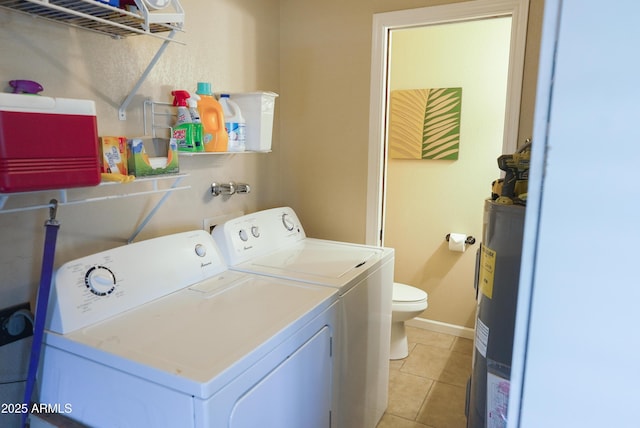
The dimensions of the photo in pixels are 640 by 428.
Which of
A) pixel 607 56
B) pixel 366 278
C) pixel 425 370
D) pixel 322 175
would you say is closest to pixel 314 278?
pixel 366 278

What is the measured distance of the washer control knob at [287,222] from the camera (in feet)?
7.43

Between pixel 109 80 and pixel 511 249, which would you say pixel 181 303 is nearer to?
pixel 109 80

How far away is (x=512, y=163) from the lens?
3.71 feet

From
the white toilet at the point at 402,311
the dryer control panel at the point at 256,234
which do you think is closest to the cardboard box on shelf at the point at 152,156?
the dryer control panel at the point at 256,234

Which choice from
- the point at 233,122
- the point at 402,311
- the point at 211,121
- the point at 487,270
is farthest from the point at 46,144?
the point at 402,311

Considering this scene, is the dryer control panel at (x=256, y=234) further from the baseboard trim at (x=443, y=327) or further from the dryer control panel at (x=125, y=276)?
the baseboard trim at (x=443, y=327)

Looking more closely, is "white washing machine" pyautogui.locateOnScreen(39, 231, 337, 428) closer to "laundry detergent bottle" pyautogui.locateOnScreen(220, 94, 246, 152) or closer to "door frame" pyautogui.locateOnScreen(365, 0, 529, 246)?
"laundry detergent bottle" pyautogui.locateOnScreen(220, 94, 246, 152)

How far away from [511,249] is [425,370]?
6.32 feet

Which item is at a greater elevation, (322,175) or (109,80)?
(109,80)

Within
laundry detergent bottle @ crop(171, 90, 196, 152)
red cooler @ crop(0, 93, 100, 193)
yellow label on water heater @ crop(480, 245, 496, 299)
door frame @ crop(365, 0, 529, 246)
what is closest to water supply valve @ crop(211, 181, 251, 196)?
laundry detergent bottle @ crop(171, 90, 196, 152)

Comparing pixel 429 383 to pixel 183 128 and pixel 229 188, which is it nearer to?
pixel 229 188

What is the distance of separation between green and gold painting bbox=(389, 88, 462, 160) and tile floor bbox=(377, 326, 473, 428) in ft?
4.54

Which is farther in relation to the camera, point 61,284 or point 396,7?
point 396,7

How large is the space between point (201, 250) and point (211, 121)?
0.58 metres
